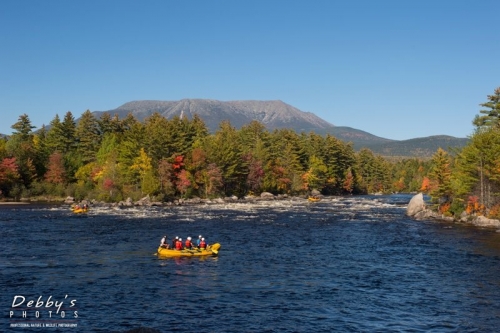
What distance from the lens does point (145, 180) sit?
9488cm

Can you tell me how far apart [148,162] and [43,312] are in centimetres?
7545

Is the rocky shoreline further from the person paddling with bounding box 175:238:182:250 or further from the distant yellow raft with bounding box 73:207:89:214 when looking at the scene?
the distant yellow raft with bounding box 73:207:89:214

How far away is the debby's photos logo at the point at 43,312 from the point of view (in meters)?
22.4

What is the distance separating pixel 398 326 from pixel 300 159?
125 metres

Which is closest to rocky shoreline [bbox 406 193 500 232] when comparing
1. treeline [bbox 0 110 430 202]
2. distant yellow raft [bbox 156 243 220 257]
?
distant yellow raft [bbox 156 243 220 257]

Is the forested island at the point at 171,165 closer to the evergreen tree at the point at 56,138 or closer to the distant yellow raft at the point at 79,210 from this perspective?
the evergreen tree at the point at 56,138

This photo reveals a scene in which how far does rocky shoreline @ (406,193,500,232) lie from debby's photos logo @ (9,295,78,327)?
175 feet

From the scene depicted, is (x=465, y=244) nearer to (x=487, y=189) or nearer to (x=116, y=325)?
(x=487, y=189)

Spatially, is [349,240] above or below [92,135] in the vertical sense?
below

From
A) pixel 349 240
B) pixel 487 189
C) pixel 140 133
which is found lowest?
pixel 349 240

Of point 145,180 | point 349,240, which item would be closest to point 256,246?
point 349,240

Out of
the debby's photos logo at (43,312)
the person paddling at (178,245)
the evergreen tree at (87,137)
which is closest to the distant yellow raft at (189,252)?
the person paddling at (178,245)

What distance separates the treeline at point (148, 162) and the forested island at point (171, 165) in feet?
0.76

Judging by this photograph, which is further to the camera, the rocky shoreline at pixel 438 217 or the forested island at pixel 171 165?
the forested island at pixel 171 165
